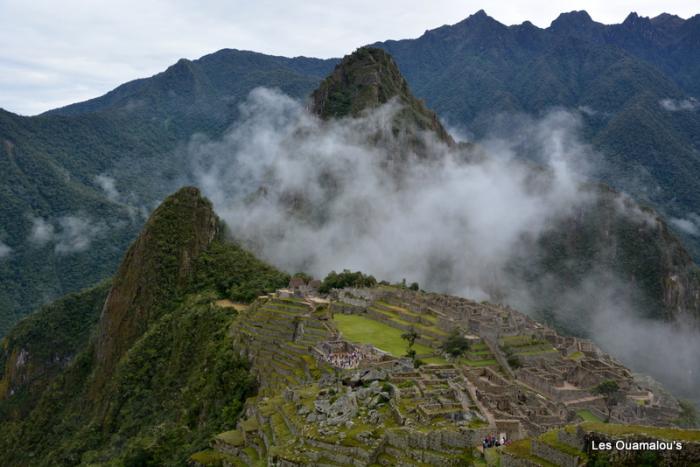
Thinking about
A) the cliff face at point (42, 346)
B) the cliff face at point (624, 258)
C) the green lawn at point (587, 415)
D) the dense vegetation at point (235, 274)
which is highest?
the cliff face at point (624, 258)

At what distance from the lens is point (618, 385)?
53.2 meters

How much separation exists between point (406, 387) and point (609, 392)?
28210mm

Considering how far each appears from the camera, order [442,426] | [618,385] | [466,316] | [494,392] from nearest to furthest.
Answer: [442,426] → [494,392] → [618,385] → [466,316]

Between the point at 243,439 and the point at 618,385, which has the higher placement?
the point at 618,385

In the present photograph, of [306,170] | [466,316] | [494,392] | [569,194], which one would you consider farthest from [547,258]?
[494,392]

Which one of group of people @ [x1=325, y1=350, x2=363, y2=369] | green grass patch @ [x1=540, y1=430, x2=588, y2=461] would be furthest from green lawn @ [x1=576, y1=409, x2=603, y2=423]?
green grass patch @ [x1=540, y1=430, x2=588, y2=461]

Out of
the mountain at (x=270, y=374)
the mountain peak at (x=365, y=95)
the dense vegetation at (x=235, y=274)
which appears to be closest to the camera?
the mountain at (x=270, y=374)

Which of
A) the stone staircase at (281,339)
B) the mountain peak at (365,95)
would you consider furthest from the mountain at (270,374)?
the mountain peak at (365,95)

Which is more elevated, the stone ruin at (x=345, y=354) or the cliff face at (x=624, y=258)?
the cliff face at (x=624, y=258)

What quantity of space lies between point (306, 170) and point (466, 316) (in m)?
120

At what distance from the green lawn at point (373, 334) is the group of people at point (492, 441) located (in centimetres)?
2602

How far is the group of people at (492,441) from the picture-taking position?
22922 millimetres

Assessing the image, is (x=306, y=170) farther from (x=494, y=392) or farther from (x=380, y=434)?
(x=380, y=434)

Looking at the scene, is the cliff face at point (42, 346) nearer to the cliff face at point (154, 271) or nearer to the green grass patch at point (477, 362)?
the cliff face at point (154, 271)
